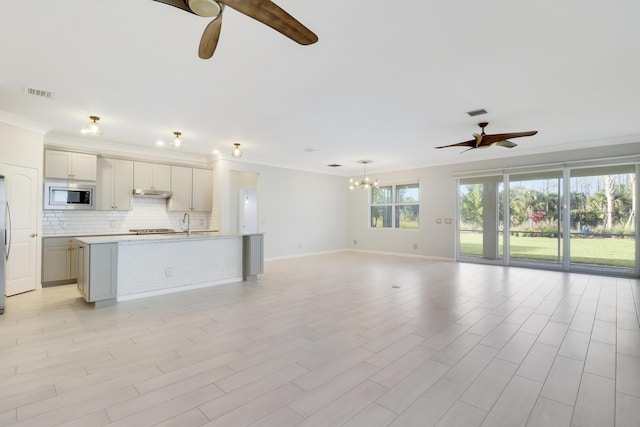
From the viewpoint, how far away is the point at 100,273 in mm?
3912

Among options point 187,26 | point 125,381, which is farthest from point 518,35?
point 125,381

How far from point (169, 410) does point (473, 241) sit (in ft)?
25.3

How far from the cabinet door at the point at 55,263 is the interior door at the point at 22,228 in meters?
0.21

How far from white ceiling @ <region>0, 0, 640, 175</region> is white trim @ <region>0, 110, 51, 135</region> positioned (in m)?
0.12

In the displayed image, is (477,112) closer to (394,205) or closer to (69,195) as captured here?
(394,205)

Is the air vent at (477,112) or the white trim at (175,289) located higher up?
the air vent at (477,112)

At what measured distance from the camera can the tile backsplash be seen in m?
5.48

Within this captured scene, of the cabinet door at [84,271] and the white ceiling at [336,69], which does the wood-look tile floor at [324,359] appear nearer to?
the cabinet door at [84,271]

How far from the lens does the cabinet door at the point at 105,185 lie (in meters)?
5.76

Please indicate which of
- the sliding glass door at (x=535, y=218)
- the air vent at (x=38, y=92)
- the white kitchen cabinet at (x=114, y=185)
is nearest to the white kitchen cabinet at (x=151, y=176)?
the white kitchen cabinet at (x=114, y=185)

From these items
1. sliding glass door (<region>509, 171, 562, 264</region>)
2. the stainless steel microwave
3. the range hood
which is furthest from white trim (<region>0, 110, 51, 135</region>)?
sliding glass door (<region>509, 171, 562, 264</region>)

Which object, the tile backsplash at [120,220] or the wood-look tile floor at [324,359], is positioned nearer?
the wood-look tile floor at [324,359]

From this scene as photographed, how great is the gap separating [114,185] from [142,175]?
54 cm

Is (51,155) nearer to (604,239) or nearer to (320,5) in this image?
(320,5)
